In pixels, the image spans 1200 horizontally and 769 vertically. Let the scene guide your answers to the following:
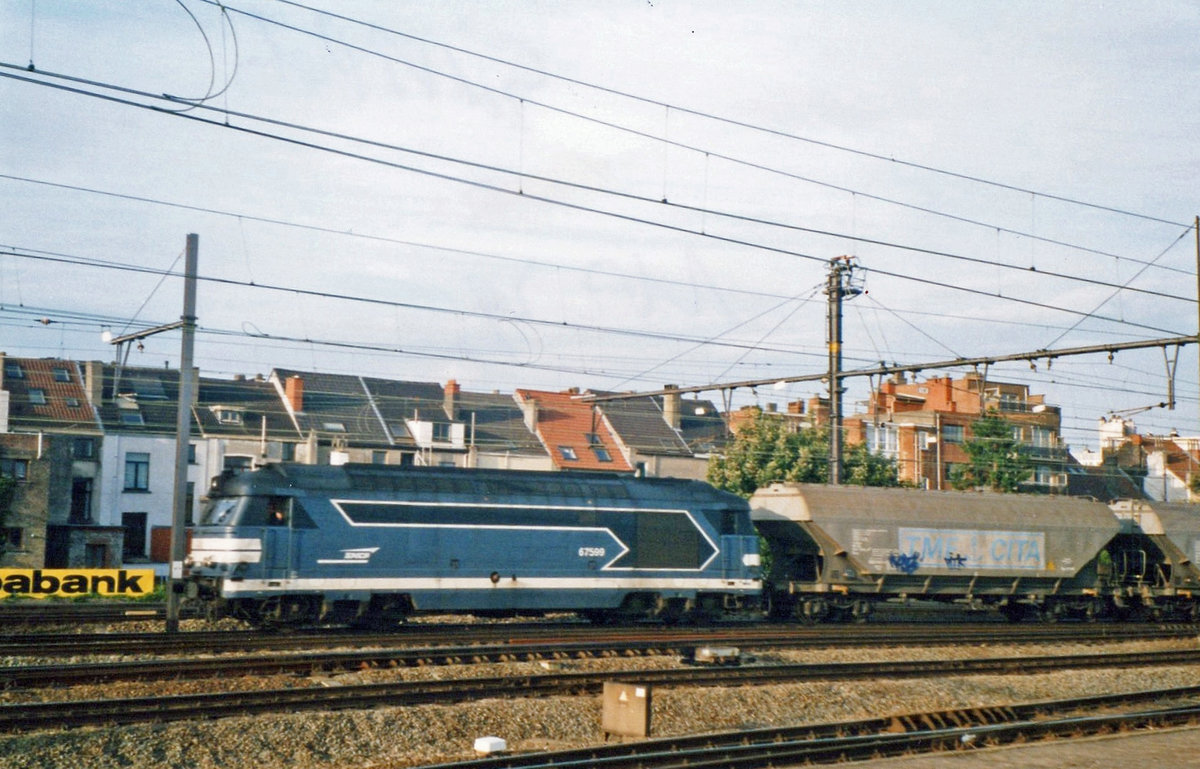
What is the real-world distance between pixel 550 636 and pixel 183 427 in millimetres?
8643

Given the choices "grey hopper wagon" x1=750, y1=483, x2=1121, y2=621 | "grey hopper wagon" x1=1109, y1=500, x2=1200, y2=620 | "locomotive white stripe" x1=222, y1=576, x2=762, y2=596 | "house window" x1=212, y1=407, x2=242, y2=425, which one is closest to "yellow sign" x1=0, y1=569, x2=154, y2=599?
"locomotive white stripe" x1=222, y1=576, x2=762, y2=596

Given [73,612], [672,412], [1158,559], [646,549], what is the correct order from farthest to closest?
1. [672,412]
2. [1158,559]
3. [646,549]
4. [73,612]

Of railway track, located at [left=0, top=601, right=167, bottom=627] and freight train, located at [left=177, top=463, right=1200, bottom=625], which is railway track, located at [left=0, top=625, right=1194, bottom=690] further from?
railway track, located at [left=0, top=601, right=167, bottom=627]

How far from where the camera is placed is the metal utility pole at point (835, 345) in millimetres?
31203

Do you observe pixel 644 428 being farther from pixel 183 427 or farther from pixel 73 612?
pixel 183 427

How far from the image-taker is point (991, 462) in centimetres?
5506

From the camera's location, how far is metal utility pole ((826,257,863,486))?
31.2m

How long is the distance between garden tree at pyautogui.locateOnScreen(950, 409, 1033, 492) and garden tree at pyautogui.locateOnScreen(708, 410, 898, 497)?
29.4 feet

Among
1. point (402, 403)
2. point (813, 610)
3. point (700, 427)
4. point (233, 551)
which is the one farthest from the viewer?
point (700, 427)

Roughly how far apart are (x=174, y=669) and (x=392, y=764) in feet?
17.9

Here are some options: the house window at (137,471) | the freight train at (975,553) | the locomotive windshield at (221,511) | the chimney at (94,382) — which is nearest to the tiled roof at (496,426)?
the house window at (137,471)

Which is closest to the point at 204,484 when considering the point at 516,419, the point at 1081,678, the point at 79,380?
the point at 79,380

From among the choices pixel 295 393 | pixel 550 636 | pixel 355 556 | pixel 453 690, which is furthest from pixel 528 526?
pixel 295 393

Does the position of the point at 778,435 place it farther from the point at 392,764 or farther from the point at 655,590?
the point at 392,764
